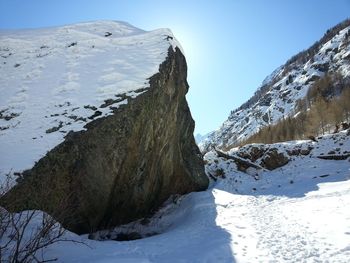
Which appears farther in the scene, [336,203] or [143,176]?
[143,176]

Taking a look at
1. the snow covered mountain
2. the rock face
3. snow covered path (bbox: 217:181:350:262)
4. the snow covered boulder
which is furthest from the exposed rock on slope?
the snow covered mountain

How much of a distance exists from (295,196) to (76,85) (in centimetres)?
1071

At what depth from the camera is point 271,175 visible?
21875 millimetres

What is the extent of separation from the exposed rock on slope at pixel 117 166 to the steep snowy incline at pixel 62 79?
16.0 inches

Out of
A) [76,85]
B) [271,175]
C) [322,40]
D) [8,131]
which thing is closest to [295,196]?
[271,175]

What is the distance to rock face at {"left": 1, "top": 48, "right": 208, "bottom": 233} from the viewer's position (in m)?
10.2

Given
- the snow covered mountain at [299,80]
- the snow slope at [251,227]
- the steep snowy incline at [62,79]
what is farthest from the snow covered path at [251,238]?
the snow covered mountain at [299,80]

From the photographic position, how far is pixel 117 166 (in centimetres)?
1225

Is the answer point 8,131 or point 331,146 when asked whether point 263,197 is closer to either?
point 331,146

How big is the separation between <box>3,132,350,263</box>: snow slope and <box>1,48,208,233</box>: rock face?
1288mm

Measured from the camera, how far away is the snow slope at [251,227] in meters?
8.20

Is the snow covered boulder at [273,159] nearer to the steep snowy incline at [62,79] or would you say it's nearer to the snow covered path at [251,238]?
the snow covered path at [251,238]

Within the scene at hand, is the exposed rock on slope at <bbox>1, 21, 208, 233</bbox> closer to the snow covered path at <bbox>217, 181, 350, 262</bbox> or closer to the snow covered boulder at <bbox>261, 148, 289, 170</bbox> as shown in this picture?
the snow covered path at <bbox>217, 181, 350, 262</bbox>

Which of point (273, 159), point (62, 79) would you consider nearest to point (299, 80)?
point (273, 159)
